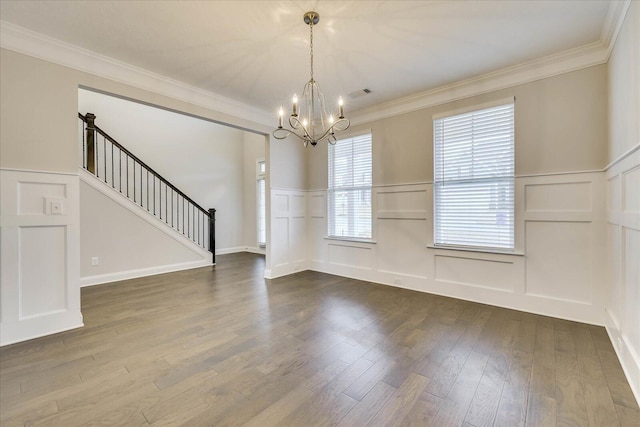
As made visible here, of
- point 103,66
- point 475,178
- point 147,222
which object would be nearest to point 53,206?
point 103,66

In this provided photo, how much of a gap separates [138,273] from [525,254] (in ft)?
19.9

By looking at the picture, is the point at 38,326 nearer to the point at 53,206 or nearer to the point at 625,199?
the point at 53,206

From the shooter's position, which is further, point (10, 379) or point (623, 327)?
point (623, 327)

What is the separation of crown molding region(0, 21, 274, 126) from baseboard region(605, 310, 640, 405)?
195 inches

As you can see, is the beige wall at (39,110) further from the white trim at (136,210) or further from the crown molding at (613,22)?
the crown molding at (613,22)

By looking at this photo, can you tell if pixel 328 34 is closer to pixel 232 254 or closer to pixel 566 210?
pixel 566 210

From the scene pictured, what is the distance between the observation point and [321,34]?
2.69 meters

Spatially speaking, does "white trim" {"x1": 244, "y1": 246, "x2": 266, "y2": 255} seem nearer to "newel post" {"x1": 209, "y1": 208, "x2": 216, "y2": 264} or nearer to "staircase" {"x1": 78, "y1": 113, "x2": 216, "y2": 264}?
"staircase" {"x1": 78, "y1": 113, "x2": 216, "y2": 264}

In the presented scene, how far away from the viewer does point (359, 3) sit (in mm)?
2273

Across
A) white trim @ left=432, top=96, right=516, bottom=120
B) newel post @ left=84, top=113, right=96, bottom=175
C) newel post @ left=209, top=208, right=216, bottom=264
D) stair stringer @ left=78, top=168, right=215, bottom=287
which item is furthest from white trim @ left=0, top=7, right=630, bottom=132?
newel post @ left=209, top=208, right=216, bottom=264

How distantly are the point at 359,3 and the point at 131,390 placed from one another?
3.36 metres

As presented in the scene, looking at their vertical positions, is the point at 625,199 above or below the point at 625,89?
below

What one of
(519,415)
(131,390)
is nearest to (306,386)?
(131,390)

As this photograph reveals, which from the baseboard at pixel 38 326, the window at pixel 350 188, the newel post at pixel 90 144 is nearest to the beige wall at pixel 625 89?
the window at pixel 350 188
